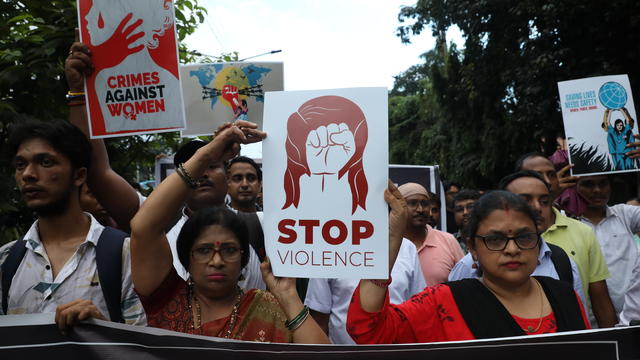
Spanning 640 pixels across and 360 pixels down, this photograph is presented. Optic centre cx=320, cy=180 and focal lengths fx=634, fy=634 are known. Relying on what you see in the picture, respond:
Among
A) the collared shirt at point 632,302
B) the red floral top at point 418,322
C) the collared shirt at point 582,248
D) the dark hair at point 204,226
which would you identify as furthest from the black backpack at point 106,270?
the collared shirt at point 632,302

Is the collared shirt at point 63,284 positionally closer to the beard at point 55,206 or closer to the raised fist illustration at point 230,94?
the beard at point 55,206

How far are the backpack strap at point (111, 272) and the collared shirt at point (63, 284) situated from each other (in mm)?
18

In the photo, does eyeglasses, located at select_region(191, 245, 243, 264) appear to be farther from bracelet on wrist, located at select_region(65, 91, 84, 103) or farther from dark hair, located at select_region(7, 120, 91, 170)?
bracelet on wrist, located at select_region(65, 91, 84, 103)

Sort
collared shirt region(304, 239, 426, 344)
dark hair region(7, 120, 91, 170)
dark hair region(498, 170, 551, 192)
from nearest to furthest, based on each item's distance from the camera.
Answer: dark hair region(7, 120, 91, 170) → collared shirt region(304, 239, 426, 344) → dark hair region(498, 170, 551, 192)

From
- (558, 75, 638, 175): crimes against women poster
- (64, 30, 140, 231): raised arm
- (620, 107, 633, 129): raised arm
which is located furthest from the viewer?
(620, 107, 633, 129): raised arm

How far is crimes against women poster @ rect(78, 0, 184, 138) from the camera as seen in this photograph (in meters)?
2.98

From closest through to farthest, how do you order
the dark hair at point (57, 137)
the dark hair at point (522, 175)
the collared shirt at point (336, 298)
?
the dark hair at point (57, 137) < the collared shirt at point (336, 298) < the dark hair at point (522, 175)

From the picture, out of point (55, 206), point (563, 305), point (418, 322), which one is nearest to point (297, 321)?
point (418, 322)

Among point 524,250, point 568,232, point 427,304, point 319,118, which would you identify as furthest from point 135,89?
point 568,232

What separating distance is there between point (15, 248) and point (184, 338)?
34.7 inches

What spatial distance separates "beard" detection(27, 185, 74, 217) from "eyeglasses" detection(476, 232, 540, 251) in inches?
68.2

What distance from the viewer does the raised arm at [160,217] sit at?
2398 millimetres

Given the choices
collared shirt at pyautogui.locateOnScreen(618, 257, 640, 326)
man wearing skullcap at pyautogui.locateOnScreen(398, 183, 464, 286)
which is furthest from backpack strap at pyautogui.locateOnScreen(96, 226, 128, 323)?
collared shirt at pyautogui.locateOnScreen(618, 257, 640, 326)

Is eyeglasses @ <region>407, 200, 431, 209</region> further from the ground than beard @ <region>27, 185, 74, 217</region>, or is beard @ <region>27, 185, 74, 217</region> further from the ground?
beard @ <region>27, 185, 74, 217</region>
